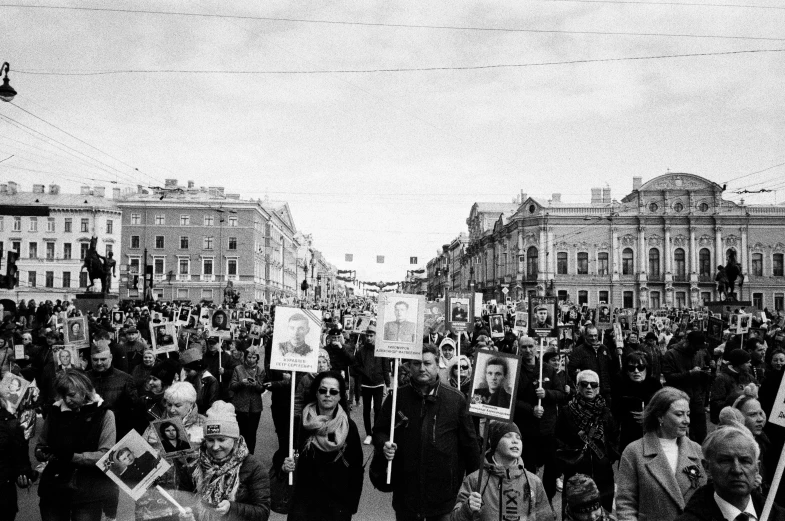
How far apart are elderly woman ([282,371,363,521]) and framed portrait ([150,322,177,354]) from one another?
576cm

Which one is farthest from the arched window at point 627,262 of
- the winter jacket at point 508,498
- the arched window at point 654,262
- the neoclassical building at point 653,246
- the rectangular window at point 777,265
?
the winter jacket at point 508,498

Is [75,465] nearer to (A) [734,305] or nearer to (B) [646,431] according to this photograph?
(B) [646,431]

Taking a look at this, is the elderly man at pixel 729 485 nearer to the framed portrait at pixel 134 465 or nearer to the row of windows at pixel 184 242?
the framed portrait at pixel 134 465

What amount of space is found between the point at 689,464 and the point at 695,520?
0.98 metres

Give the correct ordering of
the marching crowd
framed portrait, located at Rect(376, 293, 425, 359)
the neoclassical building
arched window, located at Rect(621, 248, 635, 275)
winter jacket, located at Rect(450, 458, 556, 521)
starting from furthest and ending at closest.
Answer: arched window, located at Rect(621, 248, 635, 275), the neoclassical building, framed portrait, located at Rect(376, 293, 425, 359), winter jacket, located at Rect(450, 458, 556, 521), the marching crowd

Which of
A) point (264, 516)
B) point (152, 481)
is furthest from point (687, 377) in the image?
point (152, 481)

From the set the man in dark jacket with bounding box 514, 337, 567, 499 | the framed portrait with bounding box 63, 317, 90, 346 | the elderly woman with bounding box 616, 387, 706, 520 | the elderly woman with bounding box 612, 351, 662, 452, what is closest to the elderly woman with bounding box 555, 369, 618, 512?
the elderly woman with bounding box 612, 351, 662, 452

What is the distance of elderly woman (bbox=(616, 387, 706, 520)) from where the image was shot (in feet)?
12.5

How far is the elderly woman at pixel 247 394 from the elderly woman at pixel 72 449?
3.24 meters

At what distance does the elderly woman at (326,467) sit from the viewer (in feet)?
14.9

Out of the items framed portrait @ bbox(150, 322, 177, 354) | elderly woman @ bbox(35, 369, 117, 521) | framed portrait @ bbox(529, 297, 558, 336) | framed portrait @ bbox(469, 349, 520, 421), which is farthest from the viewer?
framed portrait @ bbox(150, 322, 177, 354)

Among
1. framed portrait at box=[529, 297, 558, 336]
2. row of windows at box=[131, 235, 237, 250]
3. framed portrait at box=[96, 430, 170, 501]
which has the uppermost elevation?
row of windows at box=[131, 235, 237, 250]

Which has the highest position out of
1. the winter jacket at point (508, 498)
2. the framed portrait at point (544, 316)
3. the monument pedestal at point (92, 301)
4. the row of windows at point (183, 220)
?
the row of windows at point (183, 220)

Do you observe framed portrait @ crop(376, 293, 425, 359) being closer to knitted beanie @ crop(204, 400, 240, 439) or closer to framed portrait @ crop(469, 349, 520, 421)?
framed portrait @ crop(469, 349, 520, 421)
